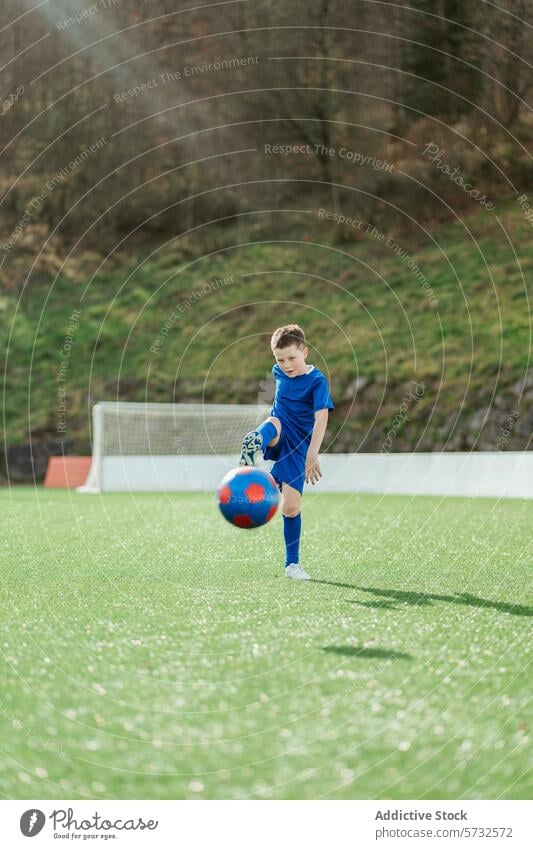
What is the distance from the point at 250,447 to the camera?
9039mm

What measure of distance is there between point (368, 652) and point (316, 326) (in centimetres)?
3209

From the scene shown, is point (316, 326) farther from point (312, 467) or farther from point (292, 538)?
point (312, 467)

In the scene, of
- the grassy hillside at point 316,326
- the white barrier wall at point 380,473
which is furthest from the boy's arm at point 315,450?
the grassy hillside at point 316,326

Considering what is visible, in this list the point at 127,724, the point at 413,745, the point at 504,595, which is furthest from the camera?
the point at 504,595

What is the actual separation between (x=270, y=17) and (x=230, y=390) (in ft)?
53.4

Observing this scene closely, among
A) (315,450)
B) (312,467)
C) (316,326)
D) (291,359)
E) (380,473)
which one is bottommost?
(380,473)

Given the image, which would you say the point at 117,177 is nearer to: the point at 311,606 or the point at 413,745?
the point at 311,606

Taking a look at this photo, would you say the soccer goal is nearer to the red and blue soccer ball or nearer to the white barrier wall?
the white barrier wall

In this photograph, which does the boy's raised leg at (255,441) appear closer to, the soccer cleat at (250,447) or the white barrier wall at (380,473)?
→ the soccer cleat at (250,447)

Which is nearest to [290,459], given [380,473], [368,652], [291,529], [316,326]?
[291,529]

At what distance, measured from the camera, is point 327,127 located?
42594 millimetres

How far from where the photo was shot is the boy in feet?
30.4

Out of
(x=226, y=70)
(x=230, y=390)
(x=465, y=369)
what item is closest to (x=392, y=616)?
(x=465, y=369)

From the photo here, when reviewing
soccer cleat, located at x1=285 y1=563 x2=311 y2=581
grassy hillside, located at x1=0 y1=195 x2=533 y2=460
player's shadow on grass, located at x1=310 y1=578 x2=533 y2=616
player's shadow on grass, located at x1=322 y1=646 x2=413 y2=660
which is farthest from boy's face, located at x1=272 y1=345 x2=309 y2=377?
grassy hillside, located at x1=0 y1=195 x2=533 y2=460
